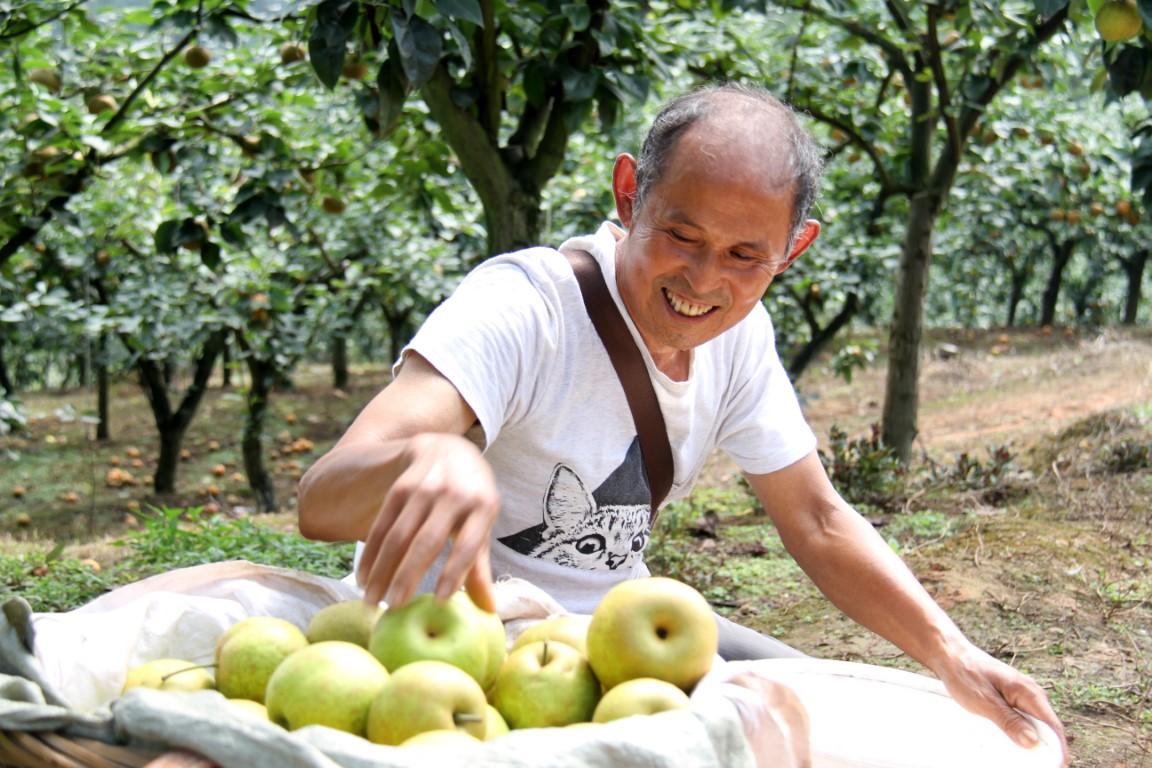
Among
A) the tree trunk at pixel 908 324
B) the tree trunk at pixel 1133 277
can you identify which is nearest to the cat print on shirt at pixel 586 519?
the tree trunk at pixel 908 324

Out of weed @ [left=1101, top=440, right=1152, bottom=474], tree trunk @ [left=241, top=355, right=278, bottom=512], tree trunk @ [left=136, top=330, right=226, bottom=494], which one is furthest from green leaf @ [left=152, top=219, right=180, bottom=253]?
weed @ [left=1101, top=440, right=1152, bottom=474]

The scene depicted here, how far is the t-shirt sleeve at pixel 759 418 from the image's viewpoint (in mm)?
2357

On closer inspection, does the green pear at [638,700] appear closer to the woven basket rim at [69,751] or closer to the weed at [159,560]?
the woven basket rim at [69,751]

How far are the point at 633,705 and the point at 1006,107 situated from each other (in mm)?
6533

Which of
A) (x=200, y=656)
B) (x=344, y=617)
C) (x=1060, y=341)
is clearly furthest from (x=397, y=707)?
(x=1060, y=341)

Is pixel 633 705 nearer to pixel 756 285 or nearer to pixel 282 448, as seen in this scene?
pixel 756 285

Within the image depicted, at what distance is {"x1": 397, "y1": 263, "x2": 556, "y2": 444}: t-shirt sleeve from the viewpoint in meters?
1.89

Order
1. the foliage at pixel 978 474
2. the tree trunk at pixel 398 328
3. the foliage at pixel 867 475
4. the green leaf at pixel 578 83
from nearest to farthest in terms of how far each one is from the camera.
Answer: the green leaf at pixel 578 83
the foliage at pixel 867 475
the foliage at pixel 978 474
the tree trunk at pixel 398 328

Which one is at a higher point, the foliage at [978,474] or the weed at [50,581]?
the foliage at [978,474]

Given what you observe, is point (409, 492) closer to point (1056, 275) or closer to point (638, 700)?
point (638, 700)

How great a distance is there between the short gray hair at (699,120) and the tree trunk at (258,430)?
505 centimetres

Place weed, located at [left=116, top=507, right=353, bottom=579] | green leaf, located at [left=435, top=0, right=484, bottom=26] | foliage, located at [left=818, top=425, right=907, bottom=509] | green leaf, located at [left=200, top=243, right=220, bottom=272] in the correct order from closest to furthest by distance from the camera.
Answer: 1. green leaf, located at [left=435, top=0, right=484, bottom=26]
2. weed, located at [left=116, top=507, right=353, bottom=579]
3. green leaf, located at [left=200, top=243, right=220, bottom=272]
4. foliage, located at [left=818, top=425, right=907, bottom=509]

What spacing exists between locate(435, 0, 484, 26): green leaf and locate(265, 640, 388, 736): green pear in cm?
182

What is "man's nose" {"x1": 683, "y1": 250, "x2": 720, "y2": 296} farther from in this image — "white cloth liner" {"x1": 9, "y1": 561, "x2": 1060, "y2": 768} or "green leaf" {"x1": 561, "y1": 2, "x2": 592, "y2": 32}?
"green leaf" {"x1": 561, "y1": 2, "x2": 592, "y2": 32}
